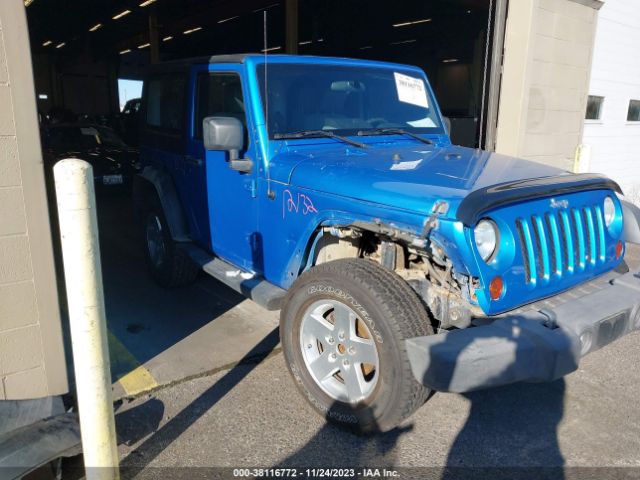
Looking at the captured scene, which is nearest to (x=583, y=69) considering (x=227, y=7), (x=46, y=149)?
(x=46, y=149)

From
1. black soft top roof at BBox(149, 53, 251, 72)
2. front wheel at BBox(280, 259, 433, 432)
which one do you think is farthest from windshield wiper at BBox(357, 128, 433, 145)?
front wheel at BBox(280, 259, 433, 432)

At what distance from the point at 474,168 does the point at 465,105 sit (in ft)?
80.0

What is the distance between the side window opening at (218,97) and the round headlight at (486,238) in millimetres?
1840

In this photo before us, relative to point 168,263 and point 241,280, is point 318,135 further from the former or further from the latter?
point 168,263

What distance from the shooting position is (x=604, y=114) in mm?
9047

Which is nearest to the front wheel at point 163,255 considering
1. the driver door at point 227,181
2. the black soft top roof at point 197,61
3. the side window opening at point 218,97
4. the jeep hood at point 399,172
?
the driver door at point 227,181

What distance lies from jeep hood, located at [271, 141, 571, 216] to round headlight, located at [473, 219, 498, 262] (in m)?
0.17

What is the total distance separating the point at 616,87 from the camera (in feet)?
29.8

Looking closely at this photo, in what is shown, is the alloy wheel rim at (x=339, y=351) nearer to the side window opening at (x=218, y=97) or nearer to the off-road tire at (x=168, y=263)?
the side window opening at (x=218, y=97)

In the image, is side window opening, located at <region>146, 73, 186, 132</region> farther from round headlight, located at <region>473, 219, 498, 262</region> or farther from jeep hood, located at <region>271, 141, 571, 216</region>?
round headlight, located at <region>473, 219, 498, 262</region>

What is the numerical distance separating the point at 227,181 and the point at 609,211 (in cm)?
259

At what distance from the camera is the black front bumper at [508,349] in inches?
92.5

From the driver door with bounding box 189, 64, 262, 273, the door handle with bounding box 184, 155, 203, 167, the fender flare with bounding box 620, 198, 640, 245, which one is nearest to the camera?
the fender flare with bounding box 620, 198, 640, 245

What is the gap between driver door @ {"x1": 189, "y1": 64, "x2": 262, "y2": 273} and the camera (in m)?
3.82
